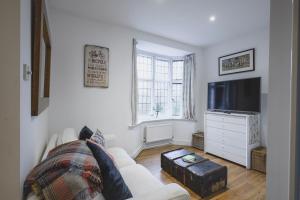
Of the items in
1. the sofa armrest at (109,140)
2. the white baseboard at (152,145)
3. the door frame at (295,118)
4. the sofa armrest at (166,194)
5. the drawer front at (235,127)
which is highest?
the door frame at (295,118)

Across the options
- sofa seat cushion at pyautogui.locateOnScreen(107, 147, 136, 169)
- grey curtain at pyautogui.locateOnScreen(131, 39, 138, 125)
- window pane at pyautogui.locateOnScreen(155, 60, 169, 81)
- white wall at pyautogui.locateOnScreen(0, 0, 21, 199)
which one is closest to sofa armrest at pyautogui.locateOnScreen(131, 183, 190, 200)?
white wall at pyautogui.locateOnScreen(0, 0, 21, 199)

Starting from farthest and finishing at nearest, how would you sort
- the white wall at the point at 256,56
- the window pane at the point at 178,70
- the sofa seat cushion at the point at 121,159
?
the window pane at the point at 178,70
the white wall at the point at 256,56
the sofa seat cushion at the point at 121,159

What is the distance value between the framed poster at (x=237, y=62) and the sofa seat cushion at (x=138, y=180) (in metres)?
3.00

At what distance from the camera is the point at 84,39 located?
98.1 inches

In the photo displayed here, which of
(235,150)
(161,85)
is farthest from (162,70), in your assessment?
(235,150)

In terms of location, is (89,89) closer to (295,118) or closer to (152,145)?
(152,145)

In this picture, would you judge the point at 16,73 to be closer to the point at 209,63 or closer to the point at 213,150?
the point at 213,150

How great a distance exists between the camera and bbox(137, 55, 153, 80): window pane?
3.80m

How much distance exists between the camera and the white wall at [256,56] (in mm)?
2861

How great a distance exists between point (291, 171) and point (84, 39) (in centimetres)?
287

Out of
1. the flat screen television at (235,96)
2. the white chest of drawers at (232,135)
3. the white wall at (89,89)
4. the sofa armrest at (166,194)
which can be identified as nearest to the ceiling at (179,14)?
the white wall at (89,89)

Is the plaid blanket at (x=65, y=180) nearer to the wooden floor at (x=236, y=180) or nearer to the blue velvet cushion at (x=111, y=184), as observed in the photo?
the blue velvet cushion at (x=111, y=184)

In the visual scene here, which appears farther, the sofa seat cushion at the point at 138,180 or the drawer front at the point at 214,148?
the drawer front at the point at 214,148

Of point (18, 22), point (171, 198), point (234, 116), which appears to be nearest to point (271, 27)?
point (171, 198)
